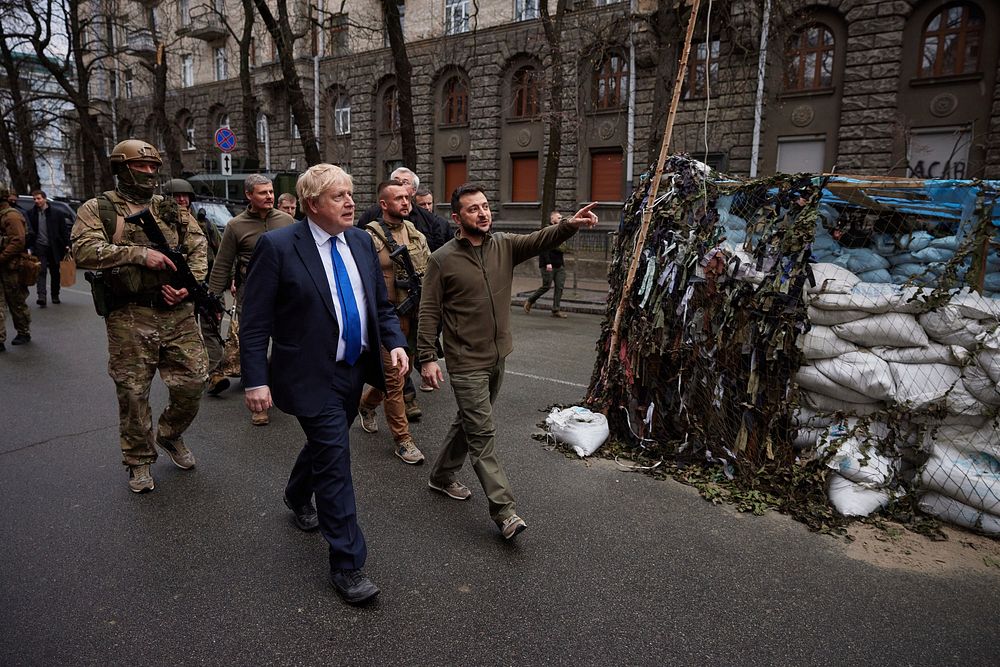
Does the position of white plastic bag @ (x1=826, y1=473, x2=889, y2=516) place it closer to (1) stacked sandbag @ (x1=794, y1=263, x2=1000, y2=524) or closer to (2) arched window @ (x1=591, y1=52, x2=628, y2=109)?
(1) stacked sandbag @ (x1=794, y1=263, x2=1000, y2=524)

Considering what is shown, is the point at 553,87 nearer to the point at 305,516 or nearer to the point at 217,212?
the point at 217,212

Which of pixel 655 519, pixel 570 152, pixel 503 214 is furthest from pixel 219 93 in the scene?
pixel 655 519

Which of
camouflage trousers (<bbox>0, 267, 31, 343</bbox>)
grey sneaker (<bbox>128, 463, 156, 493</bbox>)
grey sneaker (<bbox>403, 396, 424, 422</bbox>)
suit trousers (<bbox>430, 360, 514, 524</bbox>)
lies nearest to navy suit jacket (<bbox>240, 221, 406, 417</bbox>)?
suit trousers (<bbox>430, 360, 514, 524</bbox>)

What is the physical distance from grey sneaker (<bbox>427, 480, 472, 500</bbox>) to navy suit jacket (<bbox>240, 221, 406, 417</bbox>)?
134 centimetres

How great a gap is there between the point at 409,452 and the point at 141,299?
1929 mm

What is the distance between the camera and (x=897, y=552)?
3.41 metres

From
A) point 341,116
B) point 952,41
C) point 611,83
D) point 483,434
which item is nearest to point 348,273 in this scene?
point 483,434

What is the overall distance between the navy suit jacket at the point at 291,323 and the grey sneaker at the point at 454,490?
134 cm

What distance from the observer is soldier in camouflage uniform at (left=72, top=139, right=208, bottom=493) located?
377 centimetres

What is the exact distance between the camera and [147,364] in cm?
→ 404

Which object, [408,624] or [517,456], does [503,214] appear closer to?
[517,456]

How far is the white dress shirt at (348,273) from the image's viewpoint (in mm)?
2934

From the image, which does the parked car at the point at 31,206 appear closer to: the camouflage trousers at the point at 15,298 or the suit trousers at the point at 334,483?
the camouflage trousers at the point at 15,298

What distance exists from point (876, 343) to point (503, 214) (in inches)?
767
